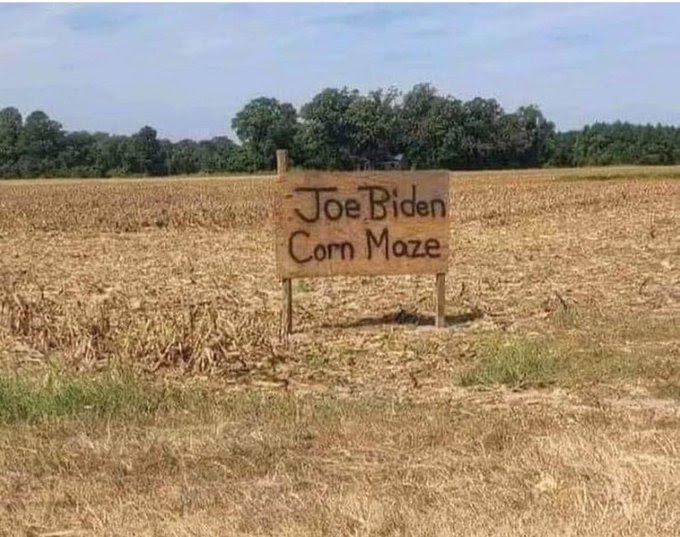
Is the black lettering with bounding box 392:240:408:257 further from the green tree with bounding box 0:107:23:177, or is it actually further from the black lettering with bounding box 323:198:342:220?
the green tree with bounding box 0:107:23:177

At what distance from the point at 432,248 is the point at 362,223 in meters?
0.72

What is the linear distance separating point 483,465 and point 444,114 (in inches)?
2872

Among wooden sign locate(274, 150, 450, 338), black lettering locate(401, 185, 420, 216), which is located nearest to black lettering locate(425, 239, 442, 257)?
wooden sign locate(274, 150, 450, 338)

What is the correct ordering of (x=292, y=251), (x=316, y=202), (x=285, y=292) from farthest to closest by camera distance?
1. (x=285, y=292)
2. (x=292, y=251)
3. (x=316, y=202)

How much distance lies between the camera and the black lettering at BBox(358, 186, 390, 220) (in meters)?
10.0

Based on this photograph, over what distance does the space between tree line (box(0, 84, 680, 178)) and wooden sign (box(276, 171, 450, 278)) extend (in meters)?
53.8

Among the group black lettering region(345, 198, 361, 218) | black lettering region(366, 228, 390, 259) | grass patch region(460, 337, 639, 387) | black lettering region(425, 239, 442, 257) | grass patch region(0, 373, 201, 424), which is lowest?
grass patch region(460, 337, 639, 387)

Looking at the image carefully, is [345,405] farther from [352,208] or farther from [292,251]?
[352,208]

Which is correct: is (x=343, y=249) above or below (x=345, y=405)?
above

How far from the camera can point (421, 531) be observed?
15.0 ft

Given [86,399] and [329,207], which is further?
[329,207]

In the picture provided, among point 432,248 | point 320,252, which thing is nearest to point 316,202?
point 320,252

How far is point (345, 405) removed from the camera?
22.4 feet

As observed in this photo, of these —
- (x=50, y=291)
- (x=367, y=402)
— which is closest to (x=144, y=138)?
(x=50, y=291)
